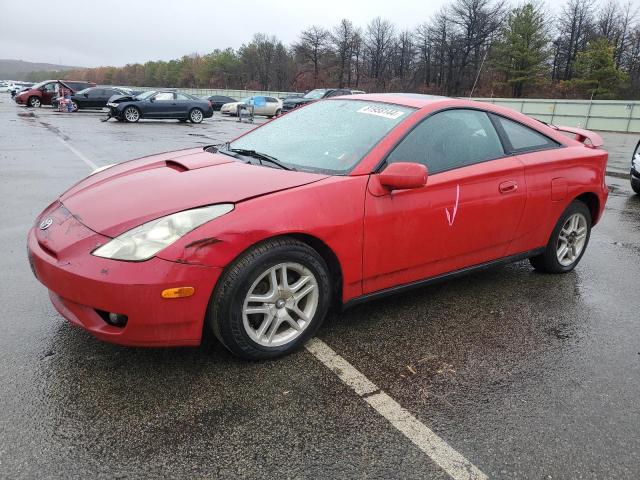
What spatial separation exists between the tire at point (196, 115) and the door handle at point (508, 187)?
22.2m

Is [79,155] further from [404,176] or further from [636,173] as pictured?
[636,173]

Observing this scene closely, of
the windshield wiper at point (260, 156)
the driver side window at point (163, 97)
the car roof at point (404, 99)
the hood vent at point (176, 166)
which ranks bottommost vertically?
the driver side window at point (163, 97)

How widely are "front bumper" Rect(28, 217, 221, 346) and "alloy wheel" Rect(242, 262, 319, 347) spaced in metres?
0.28

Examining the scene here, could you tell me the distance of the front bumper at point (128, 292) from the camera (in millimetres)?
2352

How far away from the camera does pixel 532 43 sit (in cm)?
5684

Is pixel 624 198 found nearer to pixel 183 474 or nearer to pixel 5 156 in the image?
pixel 183 474

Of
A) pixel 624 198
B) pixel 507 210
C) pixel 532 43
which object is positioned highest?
pixel 532 43

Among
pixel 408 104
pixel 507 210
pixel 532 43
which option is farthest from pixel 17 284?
pixel 532 43

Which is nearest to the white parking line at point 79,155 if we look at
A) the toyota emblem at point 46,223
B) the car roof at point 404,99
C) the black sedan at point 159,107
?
the toyota emblem at point 46,223

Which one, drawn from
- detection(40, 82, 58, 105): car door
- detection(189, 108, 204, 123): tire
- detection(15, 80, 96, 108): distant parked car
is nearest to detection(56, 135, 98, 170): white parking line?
detection(189, 108, 204, 123): tire

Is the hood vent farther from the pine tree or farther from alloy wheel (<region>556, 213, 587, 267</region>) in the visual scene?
the pine tree

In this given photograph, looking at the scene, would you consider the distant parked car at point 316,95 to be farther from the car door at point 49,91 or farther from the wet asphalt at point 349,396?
the wet asphalt at point 349,396

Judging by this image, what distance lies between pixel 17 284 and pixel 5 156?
312 inches

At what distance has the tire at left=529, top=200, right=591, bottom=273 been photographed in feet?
13.8
